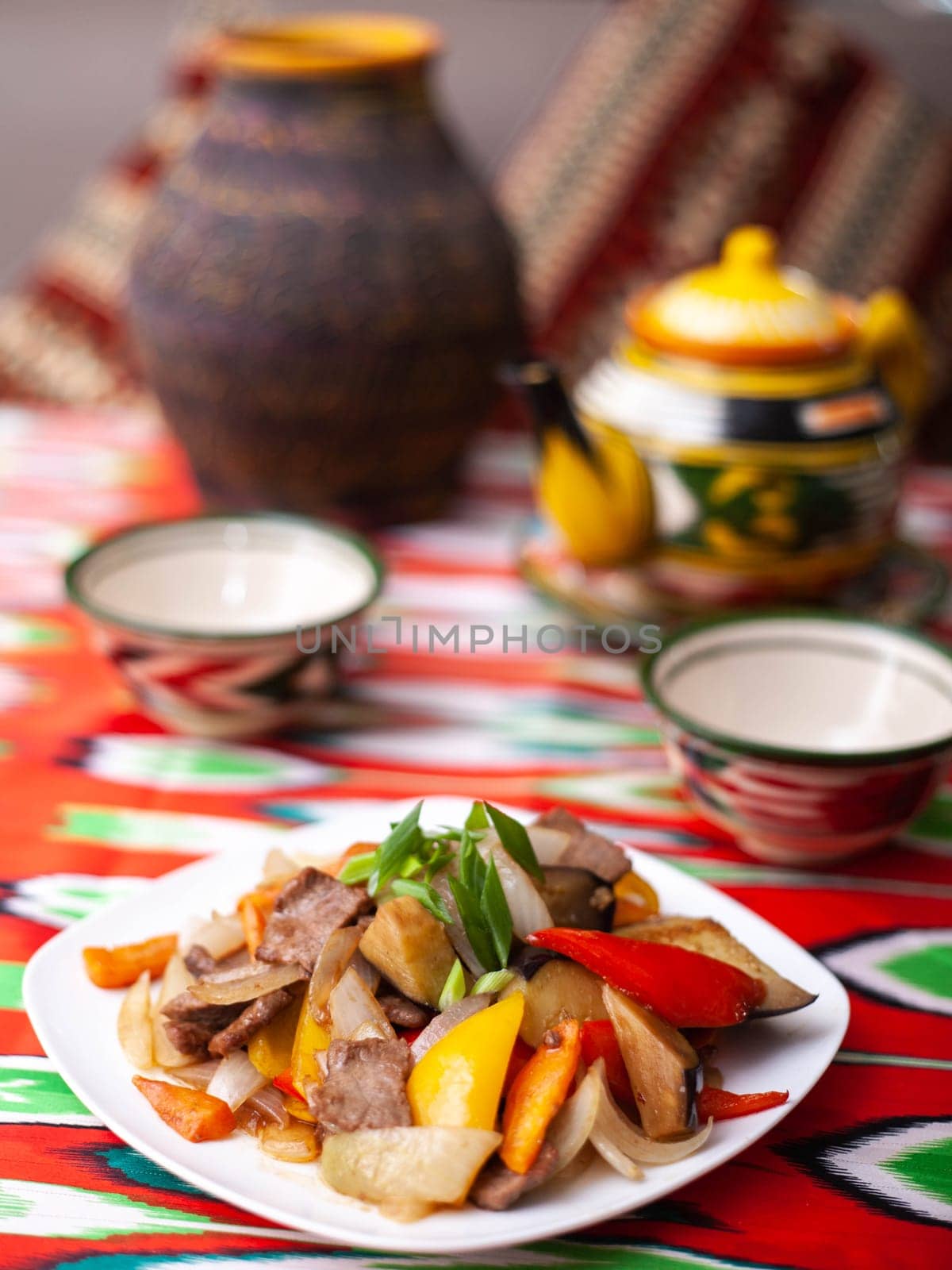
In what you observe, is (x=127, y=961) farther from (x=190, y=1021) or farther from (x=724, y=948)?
(x=724, y=948)

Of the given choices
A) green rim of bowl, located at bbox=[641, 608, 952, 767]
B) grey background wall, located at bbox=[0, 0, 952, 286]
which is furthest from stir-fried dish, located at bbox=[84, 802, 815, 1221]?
grey background wall, located at bbox=[0, 0, 952, 286]

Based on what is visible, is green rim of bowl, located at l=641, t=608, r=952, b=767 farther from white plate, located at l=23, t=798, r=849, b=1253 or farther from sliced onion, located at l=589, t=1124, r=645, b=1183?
sliced onion, located at l=589, t=1124, r=645, b=1183

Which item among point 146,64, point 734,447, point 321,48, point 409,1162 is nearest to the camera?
point 409,1162

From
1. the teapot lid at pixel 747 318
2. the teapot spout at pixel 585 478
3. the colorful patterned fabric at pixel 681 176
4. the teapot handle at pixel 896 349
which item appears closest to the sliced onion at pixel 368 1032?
the teapot spout at pixel 585 478

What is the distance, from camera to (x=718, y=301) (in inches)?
45.1

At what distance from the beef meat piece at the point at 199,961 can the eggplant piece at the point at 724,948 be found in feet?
0.72

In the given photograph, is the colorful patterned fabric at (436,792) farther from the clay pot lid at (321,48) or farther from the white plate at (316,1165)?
the clay pot lid at (321,48)

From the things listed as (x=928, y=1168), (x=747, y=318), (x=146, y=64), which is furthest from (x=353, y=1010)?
(x=146, y=64)

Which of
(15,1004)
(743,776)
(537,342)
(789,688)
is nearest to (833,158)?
(537,342)

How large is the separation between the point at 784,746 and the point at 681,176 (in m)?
1.23

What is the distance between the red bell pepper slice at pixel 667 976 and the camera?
68 cm

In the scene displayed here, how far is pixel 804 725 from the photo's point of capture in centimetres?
102

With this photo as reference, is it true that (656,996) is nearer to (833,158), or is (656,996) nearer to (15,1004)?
(15,1004)

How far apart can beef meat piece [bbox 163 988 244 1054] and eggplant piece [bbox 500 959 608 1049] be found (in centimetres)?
14
